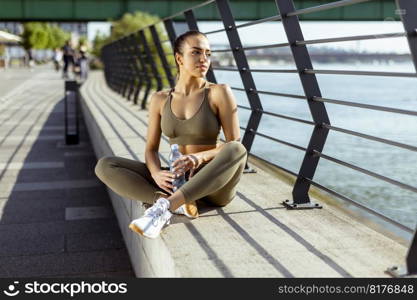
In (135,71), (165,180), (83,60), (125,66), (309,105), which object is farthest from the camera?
(83,60)

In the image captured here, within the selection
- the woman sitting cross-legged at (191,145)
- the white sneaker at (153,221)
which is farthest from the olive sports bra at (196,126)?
the white sneaker at (153,221)

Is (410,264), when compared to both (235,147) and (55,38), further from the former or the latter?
(55,38)

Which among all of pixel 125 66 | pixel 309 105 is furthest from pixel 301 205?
pixel 125 66

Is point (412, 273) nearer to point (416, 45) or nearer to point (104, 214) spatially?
point (416, 45)

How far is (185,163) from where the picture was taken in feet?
13.3

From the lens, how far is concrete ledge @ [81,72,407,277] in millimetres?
3250

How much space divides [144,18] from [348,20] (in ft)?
43.6

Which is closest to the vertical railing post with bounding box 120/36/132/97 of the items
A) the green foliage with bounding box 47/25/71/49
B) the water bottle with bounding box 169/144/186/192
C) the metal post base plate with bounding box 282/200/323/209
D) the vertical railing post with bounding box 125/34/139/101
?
the vertical railing post with bounding box 125/34/139/101

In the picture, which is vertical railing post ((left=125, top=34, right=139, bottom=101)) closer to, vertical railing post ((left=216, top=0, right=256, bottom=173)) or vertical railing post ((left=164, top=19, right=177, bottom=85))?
vertical railing post ((left=164, top=19, right=177, bottom=85))

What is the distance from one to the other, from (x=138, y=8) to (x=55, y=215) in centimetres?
4073

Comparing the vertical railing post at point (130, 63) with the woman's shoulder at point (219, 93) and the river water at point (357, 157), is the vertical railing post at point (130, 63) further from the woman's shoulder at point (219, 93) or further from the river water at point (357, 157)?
A: the woman's shoulder at point (219, 93)

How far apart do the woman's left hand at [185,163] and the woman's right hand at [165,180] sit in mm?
52

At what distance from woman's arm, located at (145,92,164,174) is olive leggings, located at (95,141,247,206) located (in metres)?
0.10

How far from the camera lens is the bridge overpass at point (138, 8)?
43.0 m
